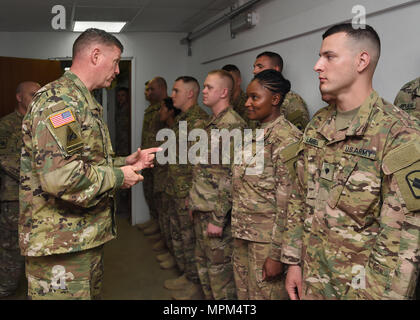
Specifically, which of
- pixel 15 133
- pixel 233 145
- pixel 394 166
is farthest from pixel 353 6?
pixel 15 133

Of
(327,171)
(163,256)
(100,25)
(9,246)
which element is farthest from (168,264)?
(100,25)

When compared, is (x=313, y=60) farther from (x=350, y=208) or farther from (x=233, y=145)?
(x=350, y=208)

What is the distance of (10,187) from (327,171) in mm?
2755

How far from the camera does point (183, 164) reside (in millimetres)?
3355

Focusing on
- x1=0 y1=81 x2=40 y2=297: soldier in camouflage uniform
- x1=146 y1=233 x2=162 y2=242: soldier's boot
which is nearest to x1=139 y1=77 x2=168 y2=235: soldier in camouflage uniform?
x1=146 y1=233 x2=162 y2=242: soldier's boot

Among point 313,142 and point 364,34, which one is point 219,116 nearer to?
point 313,142

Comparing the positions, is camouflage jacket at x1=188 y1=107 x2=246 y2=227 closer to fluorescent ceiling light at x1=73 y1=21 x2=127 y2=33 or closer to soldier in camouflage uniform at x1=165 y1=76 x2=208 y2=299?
soldier in camouflage uniform at x1=165 y1=76 x2=208 y2=299

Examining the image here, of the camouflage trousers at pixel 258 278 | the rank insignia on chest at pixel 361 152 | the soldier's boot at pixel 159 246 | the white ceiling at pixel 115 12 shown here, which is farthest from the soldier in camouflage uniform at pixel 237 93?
the rank insignia on chest at pixel 361 152

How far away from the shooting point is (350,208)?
4.26 feet

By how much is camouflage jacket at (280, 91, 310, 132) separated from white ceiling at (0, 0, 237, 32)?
5.29 ft

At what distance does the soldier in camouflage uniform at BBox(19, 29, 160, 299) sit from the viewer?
4.96ft

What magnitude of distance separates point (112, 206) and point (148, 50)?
149 inches

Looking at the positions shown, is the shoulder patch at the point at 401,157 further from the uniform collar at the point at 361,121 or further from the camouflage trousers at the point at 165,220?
the camouflage trousers at the point at 165,220

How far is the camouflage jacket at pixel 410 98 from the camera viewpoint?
5.36ft
